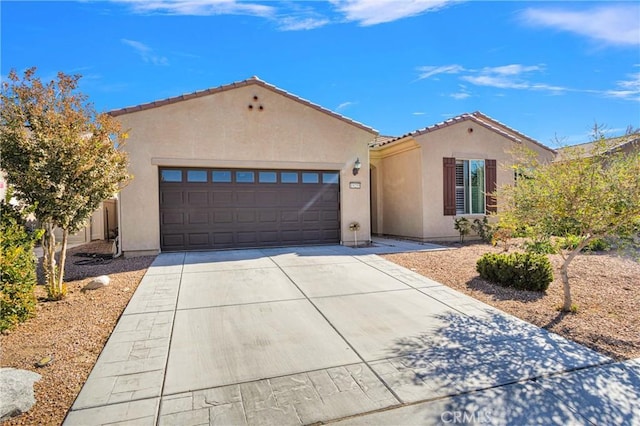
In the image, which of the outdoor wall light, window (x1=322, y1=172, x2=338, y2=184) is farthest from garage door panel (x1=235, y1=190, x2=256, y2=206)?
the outdoor wall light

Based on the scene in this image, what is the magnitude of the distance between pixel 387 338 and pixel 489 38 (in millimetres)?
8988

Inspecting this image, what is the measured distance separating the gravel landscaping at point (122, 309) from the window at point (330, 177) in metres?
4.07

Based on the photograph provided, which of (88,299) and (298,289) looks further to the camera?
(298,289)

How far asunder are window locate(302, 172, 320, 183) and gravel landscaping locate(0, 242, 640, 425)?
4.29 metres

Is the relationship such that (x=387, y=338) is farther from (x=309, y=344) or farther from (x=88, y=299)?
(x=88, y=299)

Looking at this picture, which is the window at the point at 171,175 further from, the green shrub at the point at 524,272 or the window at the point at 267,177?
the green shrub at the point at 524,272

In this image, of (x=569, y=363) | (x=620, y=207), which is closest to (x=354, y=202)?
(x=620, y=207)

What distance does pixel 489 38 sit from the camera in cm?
919

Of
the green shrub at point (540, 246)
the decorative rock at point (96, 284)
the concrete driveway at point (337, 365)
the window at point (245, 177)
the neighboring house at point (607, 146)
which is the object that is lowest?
the concrete driveway at point (337, 365)

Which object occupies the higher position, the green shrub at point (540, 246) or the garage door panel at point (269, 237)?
the green shrub at point (540, 246)

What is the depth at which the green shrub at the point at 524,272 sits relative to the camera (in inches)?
235

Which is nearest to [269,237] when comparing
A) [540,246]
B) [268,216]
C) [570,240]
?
[268,216]

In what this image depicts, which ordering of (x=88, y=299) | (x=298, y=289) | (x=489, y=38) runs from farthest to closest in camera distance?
(x=489, y=38) < (x=298, y=289) < (x=88, y=299)

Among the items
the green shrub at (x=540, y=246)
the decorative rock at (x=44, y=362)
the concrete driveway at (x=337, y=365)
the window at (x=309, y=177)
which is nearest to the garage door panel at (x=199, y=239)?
the window at (x=309, y=177)
